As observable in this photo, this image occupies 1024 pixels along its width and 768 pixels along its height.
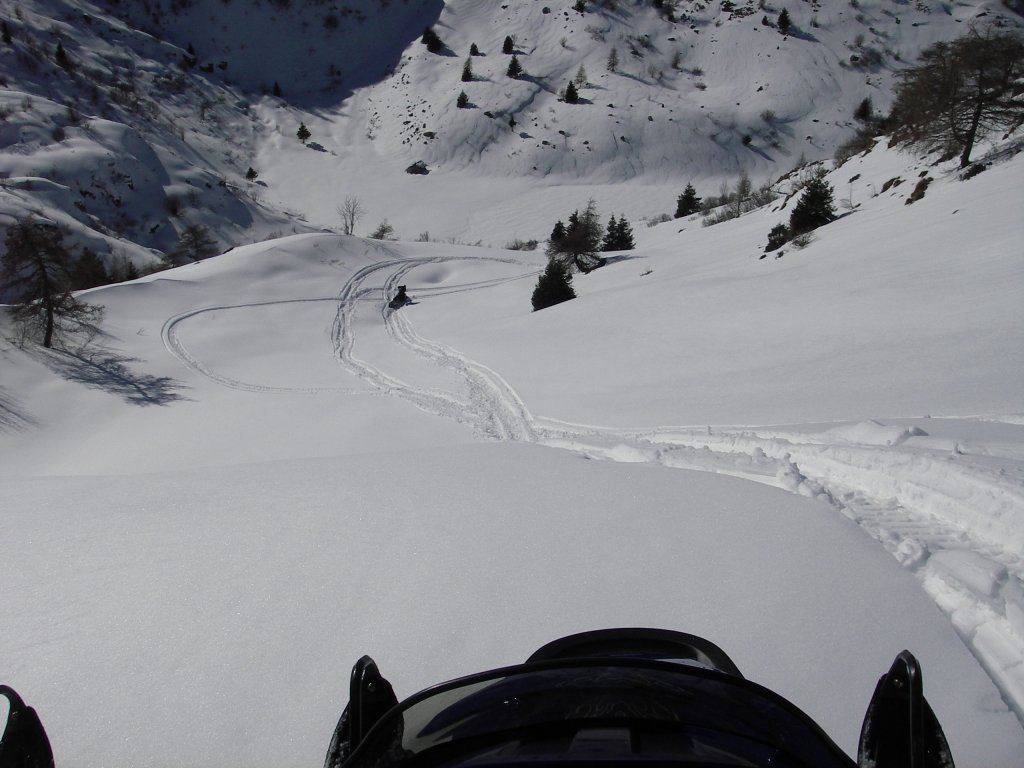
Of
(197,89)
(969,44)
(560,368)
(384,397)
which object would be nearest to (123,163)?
(197,89)

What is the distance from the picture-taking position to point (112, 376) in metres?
20.5

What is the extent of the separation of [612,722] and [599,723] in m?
0.03

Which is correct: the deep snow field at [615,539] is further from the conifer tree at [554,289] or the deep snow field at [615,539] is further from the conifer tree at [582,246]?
the conifer tree at [582,246]

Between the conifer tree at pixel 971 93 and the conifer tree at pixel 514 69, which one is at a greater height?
the conifer tree at pixel 514 69

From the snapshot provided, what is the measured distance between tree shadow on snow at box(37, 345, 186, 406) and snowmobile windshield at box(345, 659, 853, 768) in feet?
65.0

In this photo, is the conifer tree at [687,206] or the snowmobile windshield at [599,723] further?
the conifer tree at [687,206]

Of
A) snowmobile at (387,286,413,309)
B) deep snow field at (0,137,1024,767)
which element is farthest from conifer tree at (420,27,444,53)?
deep snow field at (0,137,1024,767)

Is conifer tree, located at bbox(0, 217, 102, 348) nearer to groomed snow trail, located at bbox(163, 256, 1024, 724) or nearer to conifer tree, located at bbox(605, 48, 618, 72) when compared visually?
groomed snow trail, located at bbox(163, 256, 1024, 724)

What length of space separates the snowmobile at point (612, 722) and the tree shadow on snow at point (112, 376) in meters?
19.8

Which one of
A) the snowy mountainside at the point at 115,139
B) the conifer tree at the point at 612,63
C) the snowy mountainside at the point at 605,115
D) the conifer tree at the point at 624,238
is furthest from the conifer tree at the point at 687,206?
the snowy mountainside at the point at 115,139

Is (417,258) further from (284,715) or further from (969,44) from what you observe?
(284,715)

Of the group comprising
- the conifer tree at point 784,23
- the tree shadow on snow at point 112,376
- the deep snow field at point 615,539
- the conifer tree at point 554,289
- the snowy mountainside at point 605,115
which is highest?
the conifer tree at point 784,23

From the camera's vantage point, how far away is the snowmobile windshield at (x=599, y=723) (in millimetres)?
1215

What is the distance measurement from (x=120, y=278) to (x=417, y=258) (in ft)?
59.7
